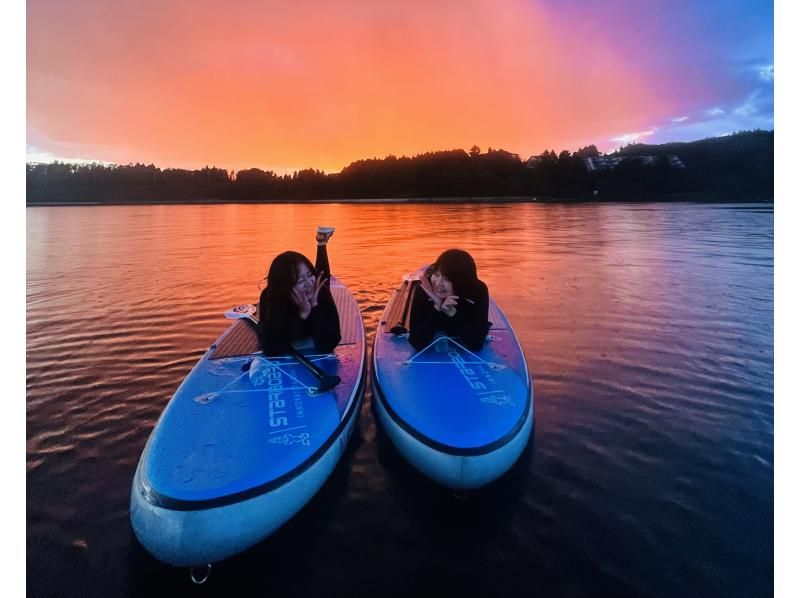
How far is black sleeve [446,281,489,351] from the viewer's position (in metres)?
5.94

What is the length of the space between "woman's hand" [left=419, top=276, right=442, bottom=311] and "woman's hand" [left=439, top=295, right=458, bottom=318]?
0.05 meters

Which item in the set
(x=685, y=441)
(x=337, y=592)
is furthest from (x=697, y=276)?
(x=337, y=592)

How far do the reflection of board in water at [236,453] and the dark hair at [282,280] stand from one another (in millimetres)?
646

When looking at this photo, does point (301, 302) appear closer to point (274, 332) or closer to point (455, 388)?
point (274, 332)

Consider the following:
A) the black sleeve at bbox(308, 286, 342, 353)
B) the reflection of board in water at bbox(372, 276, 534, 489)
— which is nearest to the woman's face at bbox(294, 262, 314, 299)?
the black sleeve at bbox(308, 286, 342, 353)

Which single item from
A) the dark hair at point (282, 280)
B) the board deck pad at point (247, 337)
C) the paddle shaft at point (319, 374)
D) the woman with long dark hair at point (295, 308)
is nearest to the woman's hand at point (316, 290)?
the woman with long dark hair at point (295, 308)

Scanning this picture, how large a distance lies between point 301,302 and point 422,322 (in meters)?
1.61

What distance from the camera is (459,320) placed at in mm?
5980

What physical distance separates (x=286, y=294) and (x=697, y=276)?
1381 cm

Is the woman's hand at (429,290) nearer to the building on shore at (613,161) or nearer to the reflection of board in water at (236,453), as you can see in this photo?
the reflection of board in water at (236,453)

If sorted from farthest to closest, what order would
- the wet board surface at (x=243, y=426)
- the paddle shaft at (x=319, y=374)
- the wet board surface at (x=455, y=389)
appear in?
the paddle shaft at (x=319, y=374) < the wet board surface at (x=455, y=389) < the wet board surface at (x=243, y=426)

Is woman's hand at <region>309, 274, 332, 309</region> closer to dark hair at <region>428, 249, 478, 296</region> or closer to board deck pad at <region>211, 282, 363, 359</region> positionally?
board deck pad at <region>211, 282, 363, 359</region>

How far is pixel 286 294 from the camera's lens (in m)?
5.68

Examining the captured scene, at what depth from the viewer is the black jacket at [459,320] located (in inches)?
234
